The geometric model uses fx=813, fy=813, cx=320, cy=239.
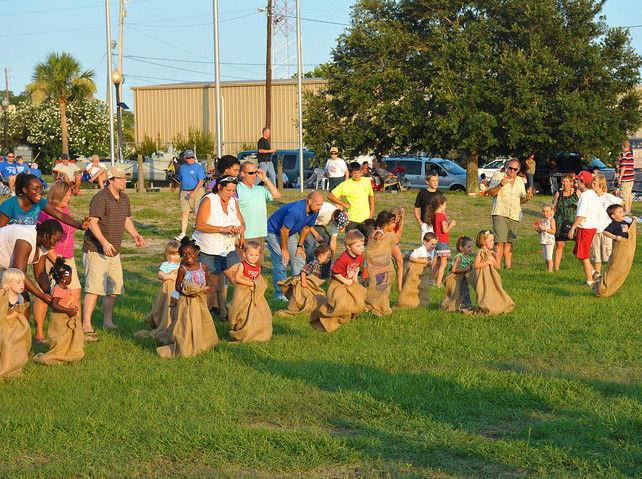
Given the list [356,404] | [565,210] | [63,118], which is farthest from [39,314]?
[63,118]

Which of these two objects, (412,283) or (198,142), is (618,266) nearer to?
(412,283)

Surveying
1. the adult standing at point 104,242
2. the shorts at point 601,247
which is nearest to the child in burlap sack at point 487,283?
the shorts at point 601,247

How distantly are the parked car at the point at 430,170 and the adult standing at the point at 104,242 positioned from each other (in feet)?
81.3

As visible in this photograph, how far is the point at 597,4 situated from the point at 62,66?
39709mm

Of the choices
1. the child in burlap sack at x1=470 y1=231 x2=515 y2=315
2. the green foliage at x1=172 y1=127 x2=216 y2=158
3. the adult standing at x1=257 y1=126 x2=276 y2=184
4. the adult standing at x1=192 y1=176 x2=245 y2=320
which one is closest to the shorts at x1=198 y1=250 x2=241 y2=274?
the adult standing at x1=192 y1=176 x2=245 y2=320

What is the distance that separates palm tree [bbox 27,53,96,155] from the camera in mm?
57406

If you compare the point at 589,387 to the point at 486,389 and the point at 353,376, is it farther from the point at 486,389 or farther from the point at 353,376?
the point at 353,376

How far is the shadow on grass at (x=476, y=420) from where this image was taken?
5.32 m

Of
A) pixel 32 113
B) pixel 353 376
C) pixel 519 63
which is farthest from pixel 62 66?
pixel 353 376

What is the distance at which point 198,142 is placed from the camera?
166ft

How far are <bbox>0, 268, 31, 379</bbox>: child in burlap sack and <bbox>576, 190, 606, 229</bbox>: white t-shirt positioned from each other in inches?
332

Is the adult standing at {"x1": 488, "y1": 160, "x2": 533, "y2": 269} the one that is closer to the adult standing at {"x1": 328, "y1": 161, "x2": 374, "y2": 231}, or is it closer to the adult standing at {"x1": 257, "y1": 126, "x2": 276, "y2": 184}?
the adult standing at {"x1": 328, "y1": 161, "x2": 374, "y2": 231}

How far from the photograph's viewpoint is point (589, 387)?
683 centimetres

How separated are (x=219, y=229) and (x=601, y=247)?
21.6 ft
